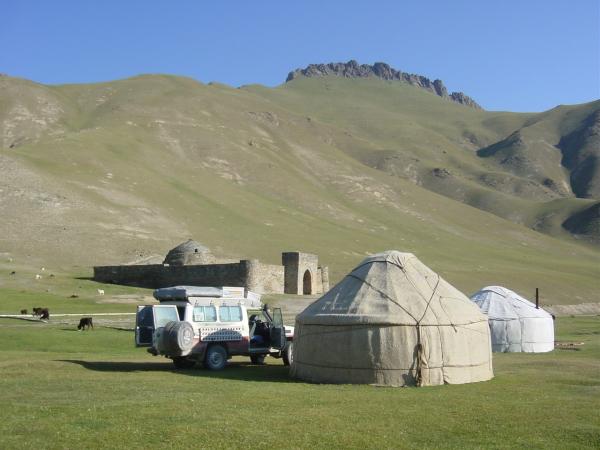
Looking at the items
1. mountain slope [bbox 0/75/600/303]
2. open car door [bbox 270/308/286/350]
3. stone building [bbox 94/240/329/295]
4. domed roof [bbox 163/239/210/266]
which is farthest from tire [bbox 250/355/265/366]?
mountain slope [bbox 0/75/600/303]

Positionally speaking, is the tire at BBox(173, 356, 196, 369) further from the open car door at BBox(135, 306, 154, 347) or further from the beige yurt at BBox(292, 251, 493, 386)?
the beige yurt at BBox(292, 251, 493, 386)

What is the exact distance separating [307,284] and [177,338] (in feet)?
144

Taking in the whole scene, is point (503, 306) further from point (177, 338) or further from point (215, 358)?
point (177, 338)

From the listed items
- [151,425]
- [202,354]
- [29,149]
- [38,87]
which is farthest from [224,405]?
[38,87]

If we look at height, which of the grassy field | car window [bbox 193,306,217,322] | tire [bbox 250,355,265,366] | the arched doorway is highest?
the arched doorway

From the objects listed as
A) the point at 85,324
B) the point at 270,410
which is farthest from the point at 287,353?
the point at 85,324

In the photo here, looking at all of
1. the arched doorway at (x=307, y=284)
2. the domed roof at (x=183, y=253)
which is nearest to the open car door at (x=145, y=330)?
the domed roof at (x=183, y=253)

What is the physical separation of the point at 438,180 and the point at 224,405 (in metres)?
186

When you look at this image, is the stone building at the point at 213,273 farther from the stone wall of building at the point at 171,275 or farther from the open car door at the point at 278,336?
the open car door at the point at 278,336

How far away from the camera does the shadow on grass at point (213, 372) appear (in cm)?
1807

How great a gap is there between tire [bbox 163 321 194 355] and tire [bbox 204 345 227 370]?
0.73 meters

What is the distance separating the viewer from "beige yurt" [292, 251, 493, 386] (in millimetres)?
16203

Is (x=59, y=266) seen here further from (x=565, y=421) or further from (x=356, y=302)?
(x=565, y=421)

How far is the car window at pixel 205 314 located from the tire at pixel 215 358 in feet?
2.42
